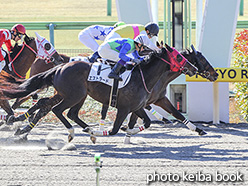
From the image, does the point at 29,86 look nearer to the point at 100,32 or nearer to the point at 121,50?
the point at 121,50

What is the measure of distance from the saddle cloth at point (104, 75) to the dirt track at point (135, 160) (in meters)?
0.93

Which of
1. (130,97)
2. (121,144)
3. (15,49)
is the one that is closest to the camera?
(130,97)

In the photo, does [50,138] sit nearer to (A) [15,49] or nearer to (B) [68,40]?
(A) [15,49]

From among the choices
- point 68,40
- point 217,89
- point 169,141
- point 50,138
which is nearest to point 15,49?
point 50,138

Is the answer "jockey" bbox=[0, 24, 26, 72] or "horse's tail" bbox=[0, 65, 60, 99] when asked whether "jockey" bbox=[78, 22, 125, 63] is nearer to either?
"jockey" bbox=[0, 24, 26, 72]

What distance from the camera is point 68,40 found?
24750 mm

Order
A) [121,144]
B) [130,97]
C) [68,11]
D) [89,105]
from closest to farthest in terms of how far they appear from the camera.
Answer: [130,97], [121,144], [89,105], [68,11]

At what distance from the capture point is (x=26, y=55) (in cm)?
884

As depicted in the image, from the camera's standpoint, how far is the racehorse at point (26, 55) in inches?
346

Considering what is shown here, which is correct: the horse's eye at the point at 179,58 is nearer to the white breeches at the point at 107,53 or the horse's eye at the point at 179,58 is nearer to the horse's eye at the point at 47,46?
the white breeches at the point at 107,53

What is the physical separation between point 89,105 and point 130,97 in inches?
193

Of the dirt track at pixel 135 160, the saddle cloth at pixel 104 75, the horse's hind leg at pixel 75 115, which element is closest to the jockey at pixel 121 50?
the saddle cloth at pixel 104 75

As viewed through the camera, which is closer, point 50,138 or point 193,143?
point 50,138

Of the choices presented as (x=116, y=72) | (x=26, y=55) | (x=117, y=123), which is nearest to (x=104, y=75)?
(x=116, y=72)
